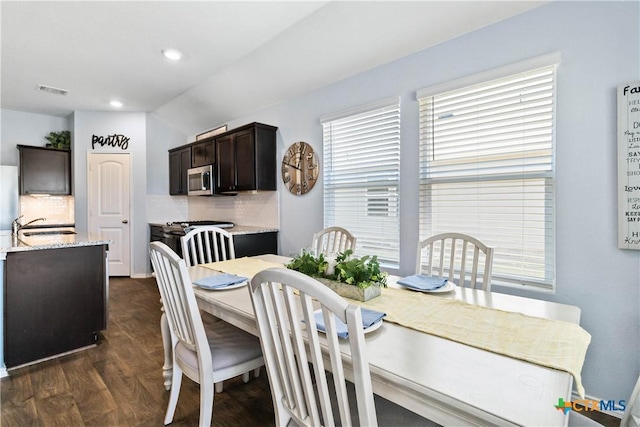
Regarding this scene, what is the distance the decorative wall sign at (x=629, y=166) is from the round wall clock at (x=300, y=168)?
7.96 feet

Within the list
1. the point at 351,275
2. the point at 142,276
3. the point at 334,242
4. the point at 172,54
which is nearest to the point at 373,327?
the point at 351,275

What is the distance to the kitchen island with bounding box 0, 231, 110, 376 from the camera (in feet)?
7.81

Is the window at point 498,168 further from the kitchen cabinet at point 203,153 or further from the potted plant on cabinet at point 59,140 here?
the potted plant on cabinet at point 59,140

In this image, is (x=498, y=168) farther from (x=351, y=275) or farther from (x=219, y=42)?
(x=219, y=42)

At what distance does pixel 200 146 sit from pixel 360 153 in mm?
2705

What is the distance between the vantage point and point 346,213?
131 inches

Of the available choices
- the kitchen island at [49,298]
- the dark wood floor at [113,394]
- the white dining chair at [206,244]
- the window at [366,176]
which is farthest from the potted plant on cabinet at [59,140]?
the window at [366,176]

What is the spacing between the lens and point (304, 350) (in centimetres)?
97

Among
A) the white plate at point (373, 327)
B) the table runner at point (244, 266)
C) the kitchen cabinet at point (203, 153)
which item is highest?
the kitchen cabinet at point (203, 153)

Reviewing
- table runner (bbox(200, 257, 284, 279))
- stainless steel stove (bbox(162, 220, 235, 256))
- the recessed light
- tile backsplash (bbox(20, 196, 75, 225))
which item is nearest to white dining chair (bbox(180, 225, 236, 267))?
table runner (bbox(200, 257, 284, 279))

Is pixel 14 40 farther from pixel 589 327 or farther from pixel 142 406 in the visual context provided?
pixel 589 327

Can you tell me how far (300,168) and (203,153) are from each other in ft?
5.92

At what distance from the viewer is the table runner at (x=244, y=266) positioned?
2.14 m

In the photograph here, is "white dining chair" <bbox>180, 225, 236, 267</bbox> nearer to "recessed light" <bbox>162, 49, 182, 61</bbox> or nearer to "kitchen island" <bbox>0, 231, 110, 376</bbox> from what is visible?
"kitchen island" <bbox>0, 231, 110, 376</bbox>
